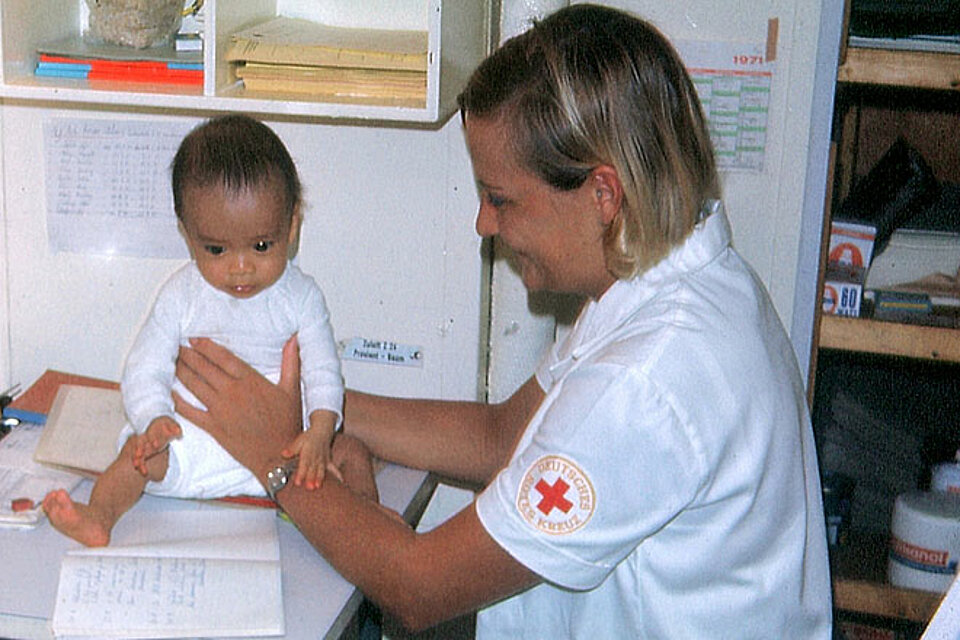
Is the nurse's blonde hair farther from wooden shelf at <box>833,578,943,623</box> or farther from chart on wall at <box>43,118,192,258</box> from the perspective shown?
wooden shelf at <box>833,578,943,623</box>

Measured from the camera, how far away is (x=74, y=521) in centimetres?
153

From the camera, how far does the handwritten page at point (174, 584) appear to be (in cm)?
136

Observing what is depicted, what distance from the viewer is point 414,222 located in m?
2.11

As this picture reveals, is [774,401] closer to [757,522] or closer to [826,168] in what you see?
[757,522]

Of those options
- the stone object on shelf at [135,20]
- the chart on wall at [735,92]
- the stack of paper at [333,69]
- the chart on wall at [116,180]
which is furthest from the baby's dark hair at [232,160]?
the chart on wall at [735,92]

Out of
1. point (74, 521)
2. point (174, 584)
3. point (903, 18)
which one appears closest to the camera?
point (174, 584)

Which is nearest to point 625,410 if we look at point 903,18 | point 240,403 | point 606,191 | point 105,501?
point 606,191

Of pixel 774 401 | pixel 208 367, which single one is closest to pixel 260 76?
pixel 208 367

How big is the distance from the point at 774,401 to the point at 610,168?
33cm

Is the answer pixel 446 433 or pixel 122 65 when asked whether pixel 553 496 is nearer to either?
pixel 446 433

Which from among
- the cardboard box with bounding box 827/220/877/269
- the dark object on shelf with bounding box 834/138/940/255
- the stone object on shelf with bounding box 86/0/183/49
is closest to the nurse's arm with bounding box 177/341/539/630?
the stone object on shelf with bounding box 86/0/183/49

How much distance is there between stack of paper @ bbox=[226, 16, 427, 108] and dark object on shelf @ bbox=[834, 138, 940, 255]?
887mm

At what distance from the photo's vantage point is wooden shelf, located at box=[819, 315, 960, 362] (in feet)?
6.66

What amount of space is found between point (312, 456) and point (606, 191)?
0.58 metres
